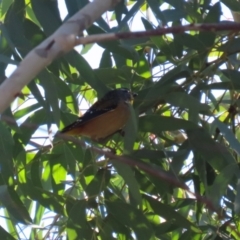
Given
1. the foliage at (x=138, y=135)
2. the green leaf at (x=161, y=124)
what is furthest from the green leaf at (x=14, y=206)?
the green leaf at (x=161, y=124)

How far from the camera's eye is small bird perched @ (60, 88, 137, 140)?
6.34ft

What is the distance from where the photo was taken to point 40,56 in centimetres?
82

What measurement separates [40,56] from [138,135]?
3.40 ft

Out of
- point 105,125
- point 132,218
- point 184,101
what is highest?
point 105,125

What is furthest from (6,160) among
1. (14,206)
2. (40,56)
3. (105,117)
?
(40,56)

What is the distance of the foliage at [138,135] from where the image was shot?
1.63 m

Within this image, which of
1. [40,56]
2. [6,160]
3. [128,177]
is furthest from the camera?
[6,160]

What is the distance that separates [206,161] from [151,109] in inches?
7.9

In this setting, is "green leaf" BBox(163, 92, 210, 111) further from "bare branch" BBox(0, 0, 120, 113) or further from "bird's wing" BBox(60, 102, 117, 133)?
"bare branch" BBox(0, 0, 120, 113)

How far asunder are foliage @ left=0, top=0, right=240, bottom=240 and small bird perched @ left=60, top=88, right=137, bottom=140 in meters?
0.03

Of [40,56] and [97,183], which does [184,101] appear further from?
[40,56]

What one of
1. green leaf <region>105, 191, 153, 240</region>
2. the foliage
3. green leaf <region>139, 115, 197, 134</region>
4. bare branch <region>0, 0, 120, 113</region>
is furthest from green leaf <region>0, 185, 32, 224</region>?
bare branch <region>0, 0, 120, 113</region>

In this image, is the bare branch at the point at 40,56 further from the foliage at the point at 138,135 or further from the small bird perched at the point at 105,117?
the small bird perched at the point at 105,117

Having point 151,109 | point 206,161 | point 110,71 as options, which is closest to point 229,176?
point 206,161
